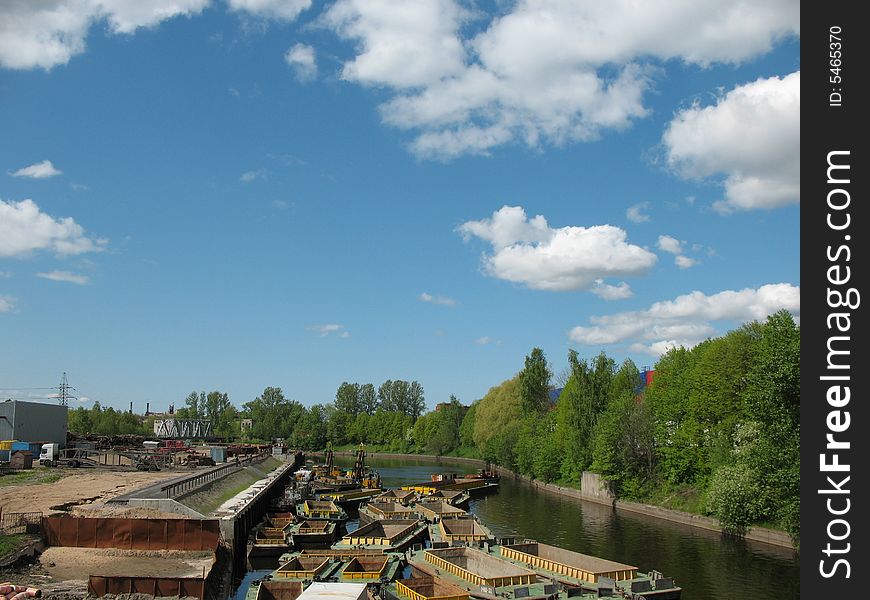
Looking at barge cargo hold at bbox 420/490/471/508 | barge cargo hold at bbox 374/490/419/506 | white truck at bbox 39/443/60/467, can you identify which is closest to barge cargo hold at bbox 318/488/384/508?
barge cargo hold at bbox 374/490/419/506

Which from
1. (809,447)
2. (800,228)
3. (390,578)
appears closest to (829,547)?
(809,447)

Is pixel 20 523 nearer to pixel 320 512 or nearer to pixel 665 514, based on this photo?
pixel 320 512

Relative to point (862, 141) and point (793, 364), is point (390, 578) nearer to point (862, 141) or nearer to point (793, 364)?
point (793, 364)

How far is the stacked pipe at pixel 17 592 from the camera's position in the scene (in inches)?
1262

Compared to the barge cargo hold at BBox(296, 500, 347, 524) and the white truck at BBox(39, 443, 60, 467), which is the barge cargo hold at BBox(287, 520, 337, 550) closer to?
the barge cargo hold at BBox(296, 500, 347, 524)

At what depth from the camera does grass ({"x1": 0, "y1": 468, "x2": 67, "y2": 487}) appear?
8106cm

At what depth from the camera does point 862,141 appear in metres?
21.0

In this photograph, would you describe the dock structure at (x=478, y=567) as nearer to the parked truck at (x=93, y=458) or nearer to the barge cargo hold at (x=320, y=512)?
the barge cargo hold at (x=320, y=512)

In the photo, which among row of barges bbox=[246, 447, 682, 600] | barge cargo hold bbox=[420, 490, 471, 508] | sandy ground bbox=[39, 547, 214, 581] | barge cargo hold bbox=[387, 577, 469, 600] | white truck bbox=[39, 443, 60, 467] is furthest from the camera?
white truck bbox=[39, 443, 60, 467]

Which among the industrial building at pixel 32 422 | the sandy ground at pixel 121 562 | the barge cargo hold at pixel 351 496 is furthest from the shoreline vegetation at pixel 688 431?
the industrial building at pixel 32 422

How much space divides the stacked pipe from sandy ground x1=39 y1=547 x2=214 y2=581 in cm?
506

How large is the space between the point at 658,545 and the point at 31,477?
73.4m

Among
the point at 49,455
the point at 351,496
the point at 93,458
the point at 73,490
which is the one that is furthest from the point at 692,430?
the point at 93,458

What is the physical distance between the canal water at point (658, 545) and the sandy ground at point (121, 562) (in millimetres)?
28747
